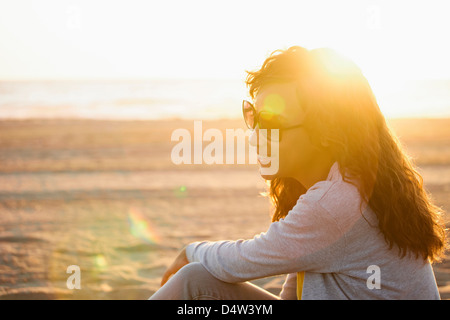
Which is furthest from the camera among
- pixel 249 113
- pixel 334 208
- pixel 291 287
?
pixel 291 287

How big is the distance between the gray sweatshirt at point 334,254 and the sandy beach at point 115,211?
1.99 metres

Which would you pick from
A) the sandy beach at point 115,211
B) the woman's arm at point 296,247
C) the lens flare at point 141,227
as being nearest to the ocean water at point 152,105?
the sandy beach at point 115,211

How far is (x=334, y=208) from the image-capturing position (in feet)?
5.13

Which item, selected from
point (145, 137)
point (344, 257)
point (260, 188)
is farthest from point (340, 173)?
point (145, 137)

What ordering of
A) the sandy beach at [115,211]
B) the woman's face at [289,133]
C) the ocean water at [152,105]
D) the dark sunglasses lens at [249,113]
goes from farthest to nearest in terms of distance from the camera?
the ocean water at [152,105]
the sandy beach at [115,211]
the dark sunglasses lens at [249,113]
the woman's face at [289,133]

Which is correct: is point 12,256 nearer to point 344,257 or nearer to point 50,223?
point 50,223

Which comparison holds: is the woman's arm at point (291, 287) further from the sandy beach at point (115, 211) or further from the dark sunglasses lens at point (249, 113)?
the sandy beach at point (115, 211)

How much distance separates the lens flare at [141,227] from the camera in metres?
4.87

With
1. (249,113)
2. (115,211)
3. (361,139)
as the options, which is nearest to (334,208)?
(361,139)

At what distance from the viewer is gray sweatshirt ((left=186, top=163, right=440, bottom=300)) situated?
159 centimetres

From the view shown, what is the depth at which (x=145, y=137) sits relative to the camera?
42.3 feet

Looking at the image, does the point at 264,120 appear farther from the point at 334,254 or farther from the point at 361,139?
the point at 334,254

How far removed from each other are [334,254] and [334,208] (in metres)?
0.18

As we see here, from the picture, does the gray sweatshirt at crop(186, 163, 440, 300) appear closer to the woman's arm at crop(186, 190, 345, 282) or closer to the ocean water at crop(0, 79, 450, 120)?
the woman's arm at crop(186, 190, 345, 282)
